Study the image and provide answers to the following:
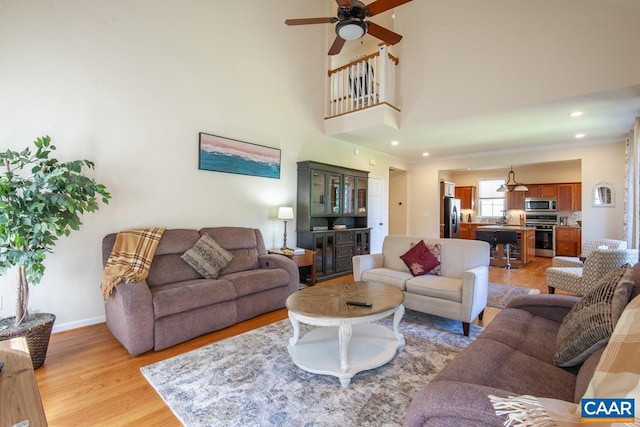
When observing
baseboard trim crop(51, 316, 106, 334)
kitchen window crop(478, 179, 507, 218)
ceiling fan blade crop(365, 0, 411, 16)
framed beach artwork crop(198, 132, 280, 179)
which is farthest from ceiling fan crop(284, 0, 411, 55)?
kitchen window crop(478, 179, 507, 218)

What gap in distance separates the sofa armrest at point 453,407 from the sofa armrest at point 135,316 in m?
2.20

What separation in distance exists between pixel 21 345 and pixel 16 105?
2.36m

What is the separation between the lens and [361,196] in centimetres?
597

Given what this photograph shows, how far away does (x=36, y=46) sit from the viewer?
271 centimetres

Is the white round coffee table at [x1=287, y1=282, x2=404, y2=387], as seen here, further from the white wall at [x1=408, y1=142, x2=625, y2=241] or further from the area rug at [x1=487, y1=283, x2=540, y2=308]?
the white wall at [x1=408, y1=142, x2=625, y2=241]

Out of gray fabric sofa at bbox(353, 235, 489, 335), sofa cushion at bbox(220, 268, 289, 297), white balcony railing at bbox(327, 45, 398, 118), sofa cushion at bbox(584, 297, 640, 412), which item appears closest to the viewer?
sofa cushion at bbox(584, 297, 640, 412)

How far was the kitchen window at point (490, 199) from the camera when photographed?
899 centimetres

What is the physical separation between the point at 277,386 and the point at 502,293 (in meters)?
3.62

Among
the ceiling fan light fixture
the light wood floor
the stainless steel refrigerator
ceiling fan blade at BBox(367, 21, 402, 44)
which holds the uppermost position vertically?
ceiling fan blade at BBox(367, 21, 402, 44)

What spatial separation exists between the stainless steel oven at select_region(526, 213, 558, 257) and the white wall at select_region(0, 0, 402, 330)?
713 cm

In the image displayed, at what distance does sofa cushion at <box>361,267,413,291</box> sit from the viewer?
315 cm

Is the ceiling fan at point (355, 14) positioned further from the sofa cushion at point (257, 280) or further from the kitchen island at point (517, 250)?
the kitchen island at point (517, 250)

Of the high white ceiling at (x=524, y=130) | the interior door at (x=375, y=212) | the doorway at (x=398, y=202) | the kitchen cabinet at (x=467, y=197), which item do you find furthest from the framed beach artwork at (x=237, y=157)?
the kitchen cabinet at (x=467, y=197)

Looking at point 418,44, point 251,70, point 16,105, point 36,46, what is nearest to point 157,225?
point 16,105
